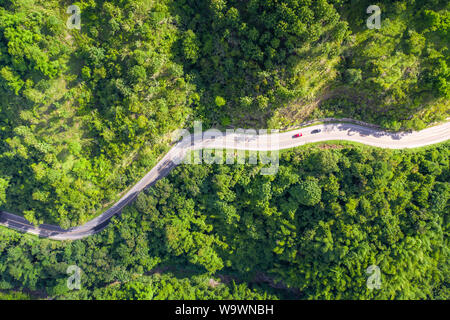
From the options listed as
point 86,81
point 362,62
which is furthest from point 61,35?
point 362,62

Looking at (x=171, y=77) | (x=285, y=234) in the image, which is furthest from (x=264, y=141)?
(x=171, y=77)

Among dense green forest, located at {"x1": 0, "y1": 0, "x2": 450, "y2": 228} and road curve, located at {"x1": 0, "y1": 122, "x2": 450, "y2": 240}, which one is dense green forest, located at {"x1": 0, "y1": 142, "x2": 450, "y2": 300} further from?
dense green forest, located at {"x1": 0, "y1": 0, "x2": 450, "y2": 228}

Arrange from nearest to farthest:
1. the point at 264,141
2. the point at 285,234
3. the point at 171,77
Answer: the point at 171,77
the point at 264,141
the point at 285,234

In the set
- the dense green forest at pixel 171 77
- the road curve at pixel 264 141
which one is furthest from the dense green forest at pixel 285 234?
the dense green forest at pixel 171 77

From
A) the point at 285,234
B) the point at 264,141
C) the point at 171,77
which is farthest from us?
the point at 285,234

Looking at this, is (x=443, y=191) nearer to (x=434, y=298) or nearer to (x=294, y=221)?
(x=434, y=298)

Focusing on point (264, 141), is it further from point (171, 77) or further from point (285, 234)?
point (171, 77)
